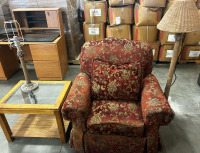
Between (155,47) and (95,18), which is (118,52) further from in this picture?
(155,47)

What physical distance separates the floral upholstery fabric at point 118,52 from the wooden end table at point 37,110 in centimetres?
42

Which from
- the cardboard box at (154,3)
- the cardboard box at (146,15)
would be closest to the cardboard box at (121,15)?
the cardboard box at (146,15)

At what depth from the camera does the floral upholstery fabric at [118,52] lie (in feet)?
5.17

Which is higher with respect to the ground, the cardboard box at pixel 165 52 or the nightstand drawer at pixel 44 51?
the nightstand drawer at pixel 44 51

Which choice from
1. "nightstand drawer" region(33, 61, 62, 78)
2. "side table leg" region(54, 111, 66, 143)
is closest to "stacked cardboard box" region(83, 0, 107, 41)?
"nightstand drawer" region(33, 61, 62, 78)

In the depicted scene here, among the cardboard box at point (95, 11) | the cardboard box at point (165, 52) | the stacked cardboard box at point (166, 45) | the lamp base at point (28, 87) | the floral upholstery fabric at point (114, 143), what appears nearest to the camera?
the floral upholstery fabric at point (114, 143)

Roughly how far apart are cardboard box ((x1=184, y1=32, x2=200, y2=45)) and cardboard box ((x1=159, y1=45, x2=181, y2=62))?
272 mm

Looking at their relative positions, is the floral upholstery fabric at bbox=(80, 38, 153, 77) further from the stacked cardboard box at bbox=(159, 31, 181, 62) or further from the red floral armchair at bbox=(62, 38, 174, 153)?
the stacked cardboard box at bbox=(159, 31, 181, 62)

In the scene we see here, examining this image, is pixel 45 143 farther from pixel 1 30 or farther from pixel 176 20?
pixel 1 30

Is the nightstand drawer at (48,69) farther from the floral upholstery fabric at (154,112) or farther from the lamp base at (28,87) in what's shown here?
the floral upholstery fabric at (154,112)

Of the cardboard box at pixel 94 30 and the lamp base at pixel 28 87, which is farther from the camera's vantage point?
the cardboard box at pixel 94 30

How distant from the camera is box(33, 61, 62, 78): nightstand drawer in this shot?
2541 millimetres

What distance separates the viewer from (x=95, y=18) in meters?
2.76

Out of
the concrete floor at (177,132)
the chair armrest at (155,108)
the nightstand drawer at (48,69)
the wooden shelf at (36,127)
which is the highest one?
the chair armrest at (155,108)
